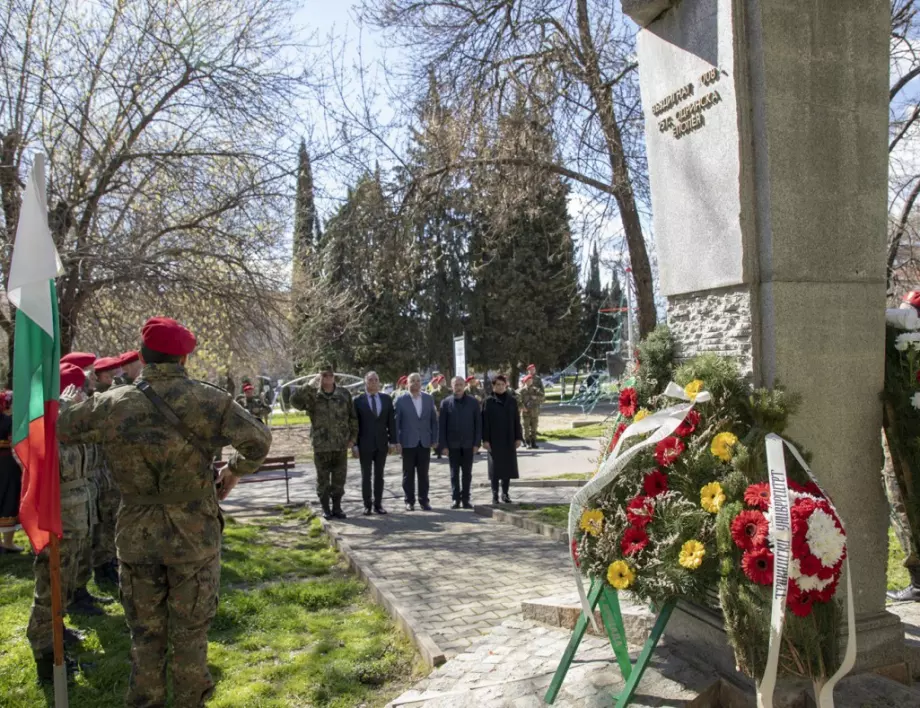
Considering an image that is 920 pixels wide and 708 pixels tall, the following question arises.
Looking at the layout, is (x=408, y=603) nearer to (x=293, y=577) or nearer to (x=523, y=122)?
(x=293, y=577)

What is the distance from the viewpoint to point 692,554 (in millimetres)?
3223

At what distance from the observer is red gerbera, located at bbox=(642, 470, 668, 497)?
11.7 ft

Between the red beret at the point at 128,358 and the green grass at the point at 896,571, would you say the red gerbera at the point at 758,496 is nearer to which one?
the green grass at the point at 896,571

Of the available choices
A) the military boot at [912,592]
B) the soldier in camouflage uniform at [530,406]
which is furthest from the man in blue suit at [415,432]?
the soldier in camouflage uniform at [530,406]

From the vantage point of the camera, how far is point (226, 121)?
10094 mm

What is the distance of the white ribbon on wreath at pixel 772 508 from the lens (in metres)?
2.86

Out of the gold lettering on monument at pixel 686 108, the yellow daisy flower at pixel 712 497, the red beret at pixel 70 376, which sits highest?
the gold lettering on monument at pixel 686 108

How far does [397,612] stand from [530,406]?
12128 mm

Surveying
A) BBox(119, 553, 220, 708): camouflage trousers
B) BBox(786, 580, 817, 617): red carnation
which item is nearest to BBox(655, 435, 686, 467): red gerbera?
BBox(786, 580, 817, 617): red carnation

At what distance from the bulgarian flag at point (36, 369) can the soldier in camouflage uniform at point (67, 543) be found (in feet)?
3.13

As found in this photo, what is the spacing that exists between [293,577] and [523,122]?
5.85m

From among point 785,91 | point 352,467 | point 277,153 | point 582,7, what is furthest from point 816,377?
point 352,467

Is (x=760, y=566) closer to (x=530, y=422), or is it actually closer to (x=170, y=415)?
(x=170, y=415)

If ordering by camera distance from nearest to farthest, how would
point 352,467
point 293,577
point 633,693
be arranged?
point 633,693
point 293,577
point 352,467
